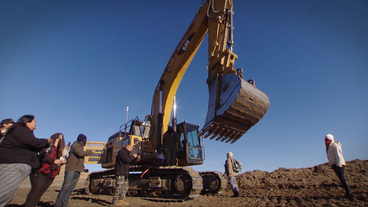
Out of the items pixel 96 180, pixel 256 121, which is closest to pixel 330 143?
pixel 256 121

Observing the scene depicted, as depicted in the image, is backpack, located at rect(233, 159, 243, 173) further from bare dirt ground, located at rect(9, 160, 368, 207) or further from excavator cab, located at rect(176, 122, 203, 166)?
excavator cab, located at rect(176, 122, 203, 166)

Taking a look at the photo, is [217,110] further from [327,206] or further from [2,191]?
[2,191]

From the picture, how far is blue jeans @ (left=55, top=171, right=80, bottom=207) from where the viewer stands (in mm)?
4055

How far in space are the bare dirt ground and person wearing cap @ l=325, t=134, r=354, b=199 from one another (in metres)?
0.36

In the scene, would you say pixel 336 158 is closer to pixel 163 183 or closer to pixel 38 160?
pixel 163 183

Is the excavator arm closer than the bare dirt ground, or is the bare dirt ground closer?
the excavator arm

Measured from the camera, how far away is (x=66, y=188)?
4.13 meters

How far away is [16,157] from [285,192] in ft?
24.6

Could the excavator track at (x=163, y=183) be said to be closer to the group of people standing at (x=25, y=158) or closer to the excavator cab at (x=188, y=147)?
the excavator cab at (x=188, y=147)

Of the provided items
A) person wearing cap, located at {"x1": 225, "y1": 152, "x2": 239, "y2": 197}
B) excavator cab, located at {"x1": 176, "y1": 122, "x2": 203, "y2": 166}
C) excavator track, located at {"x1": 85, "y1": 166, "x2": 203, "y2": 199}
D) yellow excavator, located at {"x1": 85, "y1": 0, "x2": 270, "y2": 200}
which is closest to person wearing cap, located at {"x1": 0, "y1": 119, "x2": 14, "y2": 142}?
yellow excavator, located at {"x1": 85, "y1": 0, "x2": 270, "y2": 200}

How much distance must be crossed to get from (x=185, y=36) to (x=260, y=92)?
204 inches

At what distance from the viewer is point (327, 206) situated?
4.34 meters

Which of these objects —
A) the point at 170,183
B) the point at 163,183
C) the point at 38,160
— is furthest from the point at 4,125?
the point at 170,183

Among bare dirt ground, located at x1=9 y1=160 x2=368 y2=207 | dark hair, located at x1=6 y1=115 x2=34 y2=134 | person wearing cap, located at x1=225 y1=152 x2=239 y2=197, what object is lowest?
bare dirt ground, located at x1=9 y1=160 x2=368 y2=207
